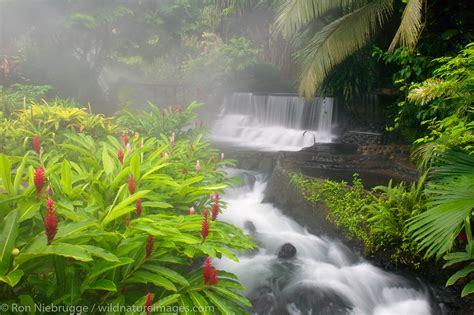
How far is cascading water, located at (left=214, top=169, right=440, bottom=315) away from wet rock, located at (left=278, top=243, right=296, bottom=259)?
60mm

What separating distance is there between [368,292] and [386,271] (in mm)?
463

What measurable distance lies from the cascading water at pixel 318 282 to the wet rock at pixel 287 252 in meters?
0.06

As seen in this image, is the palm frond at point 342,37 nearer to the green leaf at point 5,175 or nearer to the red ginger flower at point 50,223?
the green leaf at point 5,175

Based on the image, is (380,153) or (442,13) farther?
(380,153)

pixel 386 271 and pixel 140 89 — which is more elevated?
pixel 140 89

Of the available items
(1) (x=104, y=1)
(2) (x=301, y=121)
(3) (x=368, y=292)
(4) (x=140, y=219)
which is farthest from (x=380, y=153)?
(1) (x=104, y=1)

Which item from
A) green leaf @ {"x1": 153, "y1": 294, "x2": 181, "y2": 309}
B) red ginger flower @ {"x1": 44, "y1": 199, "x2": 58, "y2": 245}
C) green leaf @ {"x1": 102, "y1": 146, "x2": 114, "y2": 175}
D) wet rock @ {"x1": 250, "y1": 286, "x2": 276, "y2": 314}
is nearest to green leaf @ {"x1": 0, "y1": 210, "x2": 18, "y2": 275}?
red ginger flower @ {"x1": 44, "y1": 199, "x2": 58, "y2": 245}

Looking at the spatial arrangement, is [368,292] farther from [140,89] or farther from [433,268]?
[140,89]

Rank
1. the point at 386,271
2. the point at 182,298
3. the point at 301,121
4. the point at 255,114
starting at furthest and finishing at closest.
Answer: the point at 255,114 → the point at 301,121 → the point at 386,271 → the point at 182,298

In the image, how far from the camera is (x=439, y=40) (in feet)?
20.5

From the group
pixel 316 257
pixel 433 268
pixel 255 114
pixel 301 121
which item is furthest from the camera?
Answer: pixel 255 114

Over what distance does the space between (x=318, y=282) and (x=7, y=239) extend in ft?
13.4

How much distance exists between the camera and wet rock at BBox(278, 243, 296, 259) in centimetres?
527

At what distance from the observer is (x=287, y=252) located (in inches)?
208
